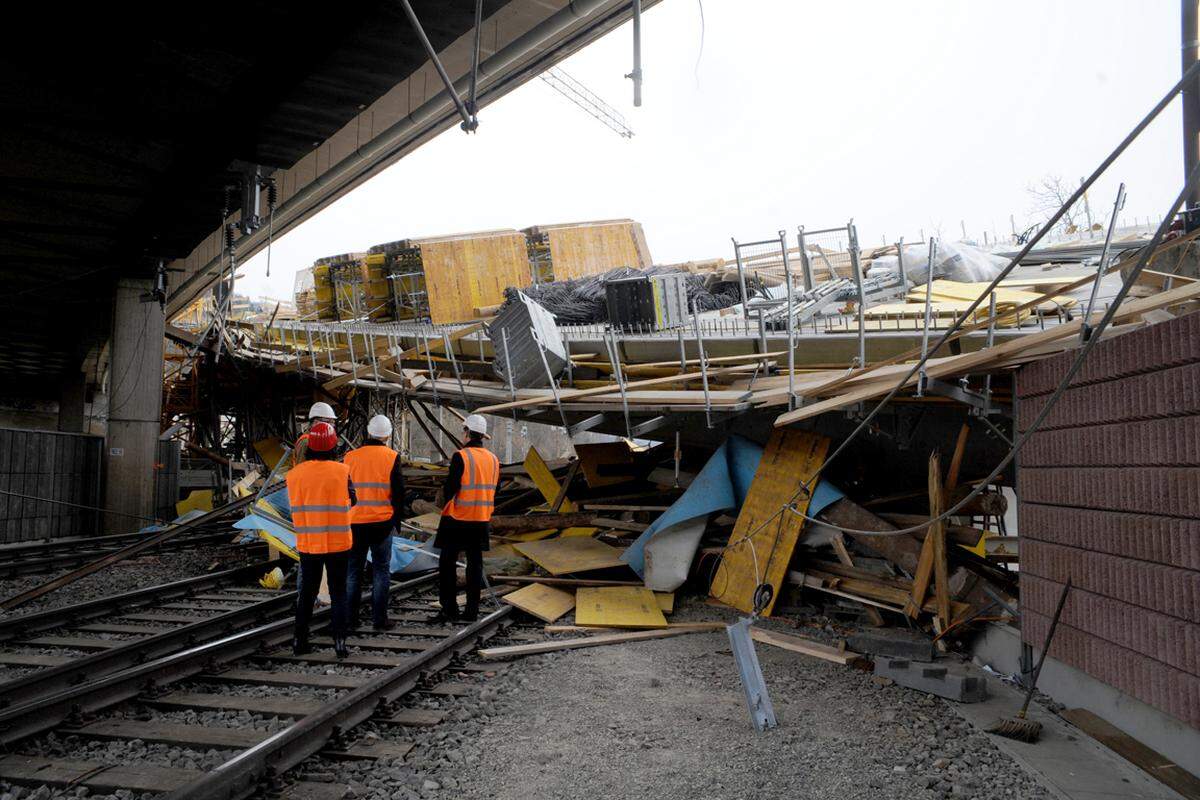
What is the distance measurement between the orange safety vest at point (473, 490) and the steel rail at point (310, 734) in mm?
1423

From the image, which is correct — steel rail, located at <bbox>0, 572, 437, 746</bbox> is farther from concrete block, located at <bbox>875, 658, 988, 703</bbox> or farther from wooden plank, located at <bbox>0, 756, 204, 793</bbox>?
concrete block, located at <bbox>875, 658, 988, 703</bbox>

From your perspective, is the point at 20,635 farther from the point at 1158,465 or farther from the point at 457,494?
the point at 1158,465

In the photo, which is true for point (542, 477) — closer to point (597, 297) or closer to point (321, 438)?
point (597, 297)

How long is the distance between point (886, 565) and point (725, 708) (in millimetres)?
3565

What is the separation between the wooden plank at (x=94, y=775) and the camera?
4121 mm

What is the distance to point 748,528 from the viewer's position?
912 centimetres

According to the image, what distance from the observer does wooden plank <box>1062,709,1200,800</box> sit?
4.20 meters

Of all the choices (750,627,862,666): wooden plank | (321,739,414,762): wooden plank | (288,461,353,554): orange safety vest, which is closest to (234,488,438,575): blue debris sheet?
(288,461,353,554): orange safety vest

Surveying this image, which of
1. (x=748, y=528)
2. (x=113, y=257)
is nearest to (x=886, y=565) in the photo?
(x=748, y=528)

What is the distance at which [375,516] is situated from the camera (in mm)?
7648

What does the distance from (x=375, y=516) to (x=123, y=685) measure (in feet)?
8.25

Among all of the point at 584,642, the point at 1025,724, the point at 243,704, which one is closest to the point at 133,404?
the point at 584,642

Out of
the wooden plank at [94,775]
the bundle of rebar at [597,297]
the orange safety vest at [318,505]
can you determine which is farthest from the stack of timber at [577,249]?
the wooden plank at [94,775]

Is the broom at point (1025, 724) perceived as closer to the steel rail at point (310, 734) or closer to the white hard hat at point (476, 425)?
the steel rail at point (310, 734)
